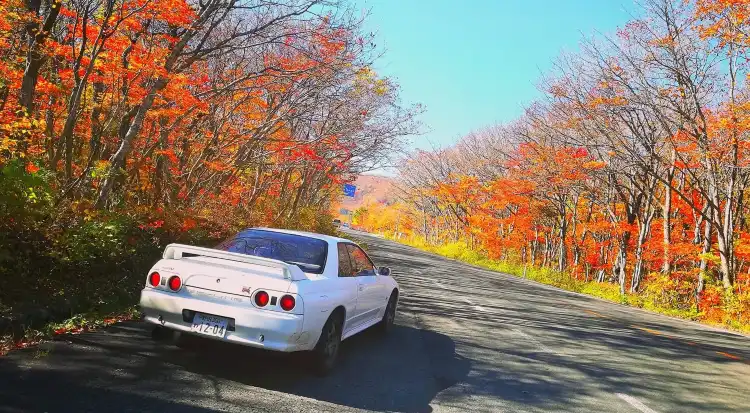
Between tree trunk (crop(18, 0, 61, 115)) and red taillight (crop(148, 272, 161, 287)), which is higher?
tree trunk (crop(18, 0, 61, 115))

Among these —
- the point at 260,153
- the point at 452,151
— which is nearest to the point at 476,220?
the point at 452,151

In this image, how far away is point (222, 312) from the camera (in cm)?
518

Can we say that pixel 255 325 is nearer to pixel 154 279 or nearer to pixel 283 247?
pixel 154 279

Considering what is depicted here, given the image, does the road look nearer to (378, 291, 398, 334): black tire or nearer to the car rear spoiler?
(378, 291, 398, 334): black tire

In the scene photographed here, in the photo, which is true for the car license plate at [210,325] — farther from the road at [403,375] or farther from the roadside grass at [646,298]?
the roadside grass at [646,298]

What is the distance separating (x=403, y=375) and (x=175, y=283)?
256 centimetres

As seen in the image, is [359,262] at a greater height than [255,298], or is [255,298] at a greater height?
[359,262]

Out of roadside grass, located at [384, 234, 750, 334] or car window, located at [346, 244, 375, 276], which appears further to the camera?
roadside grass, located at [384, 234, 750, 334]

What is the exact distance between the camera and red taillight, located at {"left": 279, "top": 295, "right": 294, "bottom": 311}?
16.9 feet

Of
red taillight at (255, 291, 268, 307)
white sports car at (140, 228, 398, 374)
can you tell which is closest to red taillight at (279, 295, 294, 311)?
white sports car at (140, 228, 398, 374)

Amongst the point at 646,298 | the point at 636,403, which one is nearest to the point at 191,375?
the point at 636,403

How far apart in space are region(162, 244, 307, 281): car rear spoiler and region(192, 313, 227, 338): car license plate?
1.96 feet

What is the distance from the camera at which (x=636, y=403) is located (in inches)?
226

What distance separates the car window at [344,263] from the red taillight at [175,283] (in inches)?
68.4
